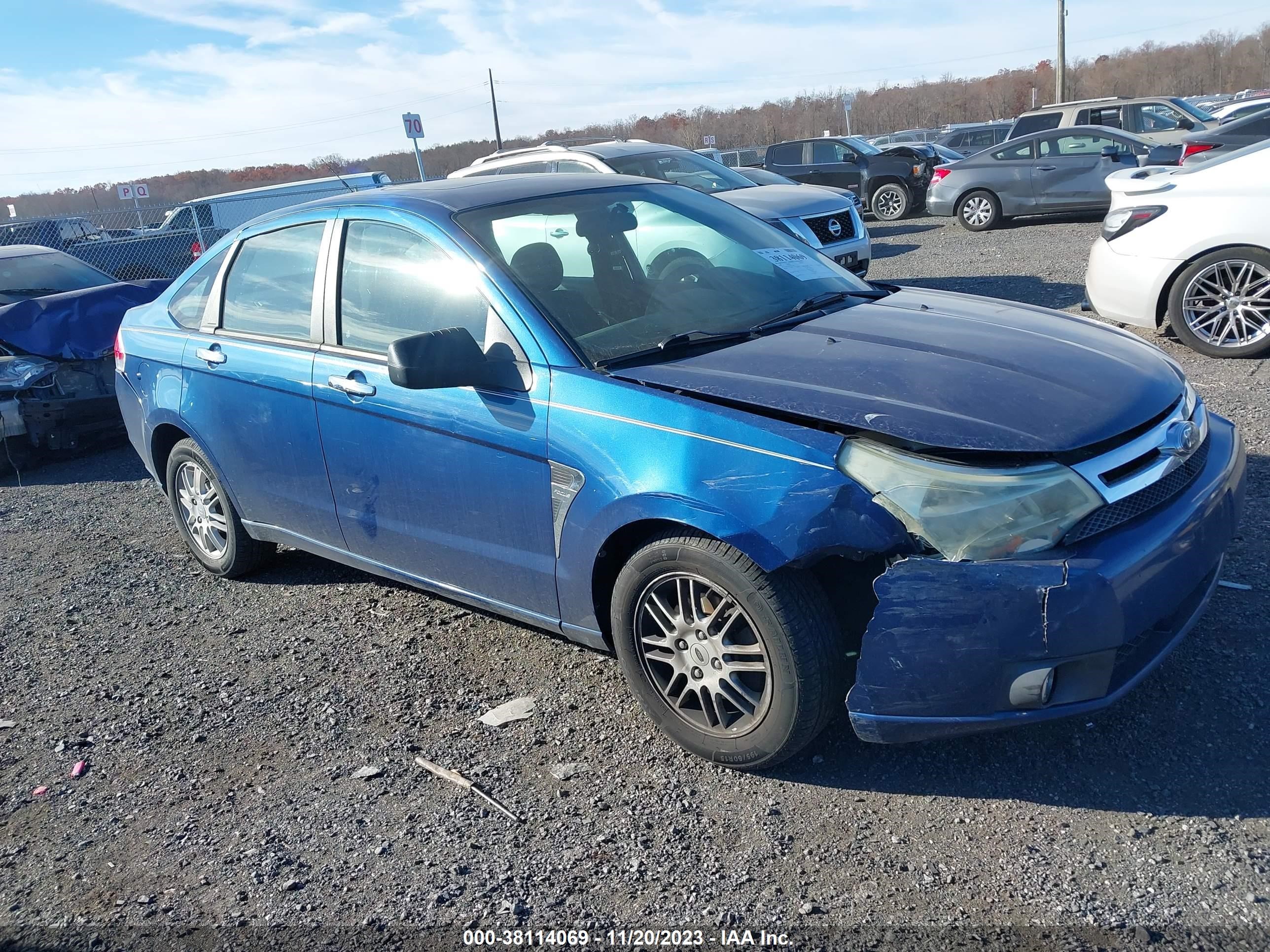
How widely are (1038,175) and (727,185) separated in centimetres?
652

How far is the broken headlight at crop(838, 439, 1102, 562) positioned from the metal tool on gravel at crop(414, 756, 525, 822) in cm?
145

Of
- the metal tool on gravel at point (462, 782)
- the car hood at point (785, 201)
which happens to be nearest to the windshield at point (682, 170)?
the car hood at point (785, 201)

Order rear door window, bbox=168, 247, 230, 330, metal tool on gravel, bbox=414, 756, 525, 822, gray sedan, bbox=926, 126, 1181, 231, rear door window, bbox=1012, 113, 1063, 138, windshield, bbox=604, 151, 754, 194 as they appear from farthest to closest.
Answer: rear door window, bbox=1012, 113, 1063, 138, gray sedan, bbox=926, 126, 1181, 231, windshield, bbox=604, 151, 754, 194, rear door window, bbox=168, 247, 230, 330, metal tool on gravel, bbox=414, 756, 525, 822

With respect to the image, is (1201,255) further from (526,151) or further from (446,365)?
(526,151)

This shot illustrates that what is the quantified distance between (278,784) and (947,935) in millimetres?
2131

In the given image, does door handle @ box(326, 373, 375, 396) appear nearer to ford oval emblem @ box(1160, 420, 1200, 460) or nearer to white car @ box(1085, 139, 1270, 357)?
ford oval emblem @ box(1160, 420, 1200, 460)

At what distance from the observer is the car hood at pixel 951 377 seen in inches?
108

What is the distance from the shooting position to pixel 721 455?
2871mm

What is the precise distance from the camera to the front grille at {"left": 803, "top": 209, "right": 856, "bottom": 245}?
9938mm

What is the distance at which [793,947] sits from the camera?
2432 mm

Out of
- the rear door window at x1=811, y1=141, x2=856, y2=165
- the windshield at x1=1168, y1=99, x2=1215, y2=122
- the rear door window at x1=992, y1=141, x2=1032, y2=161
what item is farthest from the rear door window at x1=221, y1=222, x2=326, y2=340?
the windshield at x1=1168, y1=99, x2=1215, y2=122

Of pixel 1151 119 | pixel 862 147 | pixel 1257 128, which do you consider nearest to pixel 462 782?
pixel 1257 128

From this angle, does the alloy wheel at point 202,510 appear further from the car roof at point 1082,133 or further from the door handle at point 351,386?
the car roof at point 1082,133

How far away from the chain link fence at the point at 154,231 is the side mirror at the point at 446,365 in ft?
41.8
